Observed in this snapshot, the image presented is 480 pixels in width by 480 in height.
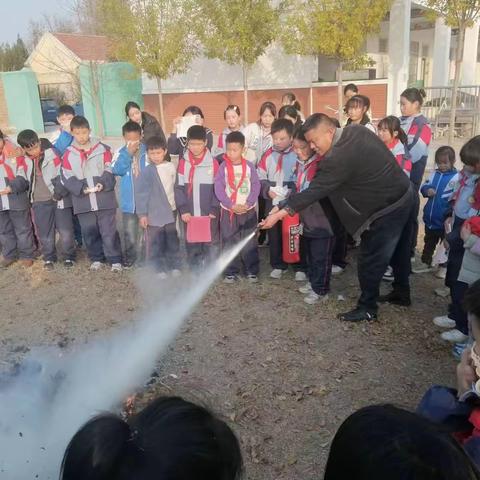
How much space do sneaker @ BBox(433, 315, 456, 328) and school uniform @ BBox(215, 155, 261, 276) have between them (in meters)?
2.18

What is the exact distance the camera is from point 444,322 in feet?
15.4

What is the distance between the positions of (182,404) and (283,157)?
4.98 meters

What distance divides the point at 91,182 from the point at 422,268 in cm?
424

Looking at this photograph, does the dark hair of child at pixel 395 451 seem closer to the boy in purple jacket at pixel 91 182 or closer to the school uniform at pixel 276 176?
the school uniform at pixel 276 176

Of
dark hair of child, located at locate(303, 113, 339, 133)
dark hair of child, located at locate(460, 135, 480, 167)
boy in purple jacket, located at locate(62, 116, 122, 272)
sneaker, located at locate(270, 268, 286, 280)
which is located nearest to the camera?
dark hair of child, located at locate(460, 135, 480, 167)

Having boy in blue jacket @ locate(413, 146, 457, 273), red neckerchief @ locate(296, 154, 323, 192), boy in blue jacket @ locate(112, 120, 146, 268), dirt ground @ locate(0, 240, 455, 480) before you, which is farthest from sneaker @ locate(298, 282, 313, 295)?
boy in blue jacket @ locate(112, 120, 146, 268)

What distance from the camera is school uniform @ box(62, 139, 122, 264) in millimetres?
6246

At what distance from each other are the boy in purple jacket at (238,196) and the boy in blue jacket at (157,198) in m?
0.68

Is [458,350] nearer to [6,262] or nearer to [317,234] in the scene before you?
[317,234]

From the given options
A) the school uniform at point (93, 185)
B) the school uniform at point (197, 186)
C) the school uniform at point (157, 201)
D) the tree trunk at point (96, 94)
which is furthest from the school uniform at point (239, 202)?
the tree trunk at point (96, 94)

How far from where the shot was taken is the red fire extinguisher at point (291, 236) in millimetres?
6004

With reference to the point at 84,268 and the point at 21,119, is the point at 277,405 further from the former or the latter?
the point at 21,119

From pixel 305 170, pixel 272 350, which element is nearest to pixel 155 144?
pixel 305 170

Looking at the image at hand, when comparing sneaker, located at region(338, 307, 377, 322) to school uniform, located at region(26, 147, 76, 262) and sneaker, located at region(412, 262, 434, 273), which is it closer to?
sneaker, located at region(412, 262, 434, 273)
